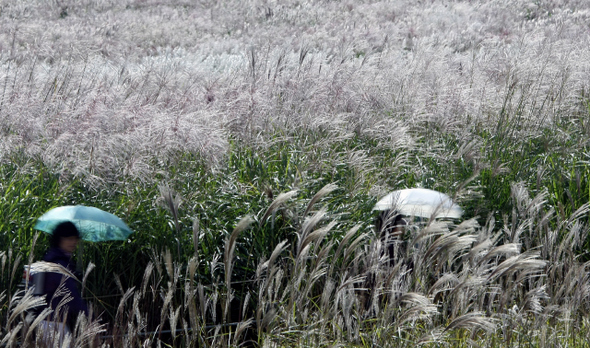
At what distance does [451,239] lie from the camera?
2.71 meters

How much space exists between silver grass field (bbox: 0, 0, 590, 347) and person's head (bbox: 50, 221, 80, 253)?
14 cm

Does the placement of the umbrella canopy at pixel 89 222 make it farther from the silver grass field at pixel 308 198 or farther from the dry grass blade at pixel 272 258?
the dry grass blade at pixel 272 258

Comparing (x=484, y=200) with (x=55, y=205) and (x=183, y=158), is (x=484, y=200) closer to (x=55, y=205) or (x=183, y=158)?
(x=183, y=158)

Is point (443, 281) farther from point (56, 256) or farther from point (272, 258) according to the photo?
point (56, 256)

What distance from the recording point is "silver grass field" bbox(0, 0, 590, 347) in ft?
9.41

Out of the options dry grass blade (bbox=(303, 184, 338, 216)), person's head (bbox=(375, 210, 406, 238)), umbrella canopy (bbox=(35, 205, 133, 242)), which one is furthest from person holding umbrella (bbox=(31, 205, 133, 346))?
person's head (bbox=(375, 210, 406, 238))

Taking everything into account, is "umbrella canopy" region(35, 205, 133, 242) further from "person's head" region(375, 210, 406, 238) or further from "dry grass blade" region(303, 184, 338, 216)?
"person's head" region(375, 210, 406, 238)

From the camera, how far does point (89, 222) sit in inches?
142

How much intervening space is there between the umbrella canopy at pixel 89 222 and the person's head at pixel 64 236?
0.09 ft

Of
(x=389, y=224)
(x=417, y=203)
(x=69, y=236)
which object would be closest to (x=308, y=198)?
(x=417, y=203)

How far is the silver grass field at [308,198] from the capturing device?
287 cm

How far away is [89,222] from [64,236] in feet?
0.63

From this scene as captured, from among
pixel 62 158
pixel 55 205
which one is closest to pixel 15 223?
pixel 55 205

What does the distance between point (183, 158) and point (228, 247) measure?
2.44m
